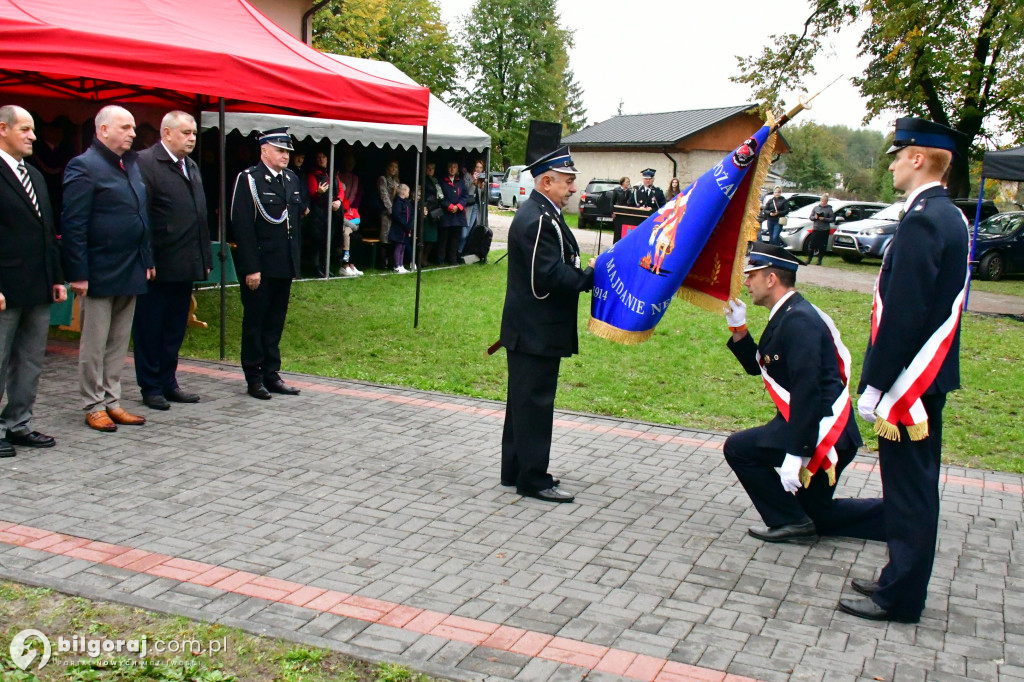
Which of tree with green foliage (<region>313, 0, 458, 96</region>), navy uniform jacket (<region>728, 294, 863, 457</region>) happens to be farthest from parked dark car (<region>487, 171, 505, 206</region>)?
navy uniform jacket (<region>728, 294, 863, 457</region>)

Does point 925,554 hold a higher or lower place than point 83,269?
lower

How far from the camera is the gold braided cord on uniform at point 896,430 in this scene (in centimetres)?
405

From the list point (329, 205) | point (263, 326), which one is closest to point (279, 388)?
point (263, 326)

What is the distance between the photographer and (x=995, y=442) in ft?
25.1

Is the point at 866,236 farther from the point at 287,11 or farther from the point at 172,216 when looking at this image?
the point at 172,216

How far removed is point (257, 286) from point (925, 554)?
530cm

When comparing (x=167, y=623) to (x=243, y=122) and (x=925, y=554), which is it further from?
(x=243, y=122)

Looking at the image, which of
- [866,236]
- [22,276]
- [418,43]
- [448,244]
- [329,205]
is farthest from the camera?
[418,43]

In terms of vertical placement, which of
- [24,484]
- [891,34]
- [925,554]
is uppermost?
[891,34]

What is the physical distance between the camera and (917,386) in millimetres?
4051

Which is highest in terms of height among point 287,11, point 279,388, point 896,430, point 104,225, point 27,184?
point 287,11

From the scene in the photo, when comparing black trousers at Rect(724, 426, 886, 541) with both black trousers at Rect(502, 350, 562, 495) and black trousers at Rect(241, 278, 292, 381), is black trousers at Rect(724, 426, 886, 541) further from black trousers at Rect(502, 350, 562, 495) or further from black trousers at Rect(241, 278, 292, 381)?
black trousers at Rect(241, 278, 292, 381)

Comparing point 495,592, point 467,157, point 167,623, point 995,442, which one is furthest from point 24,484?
point 467,157

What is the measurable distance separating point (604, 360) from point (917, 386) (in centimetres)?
600
